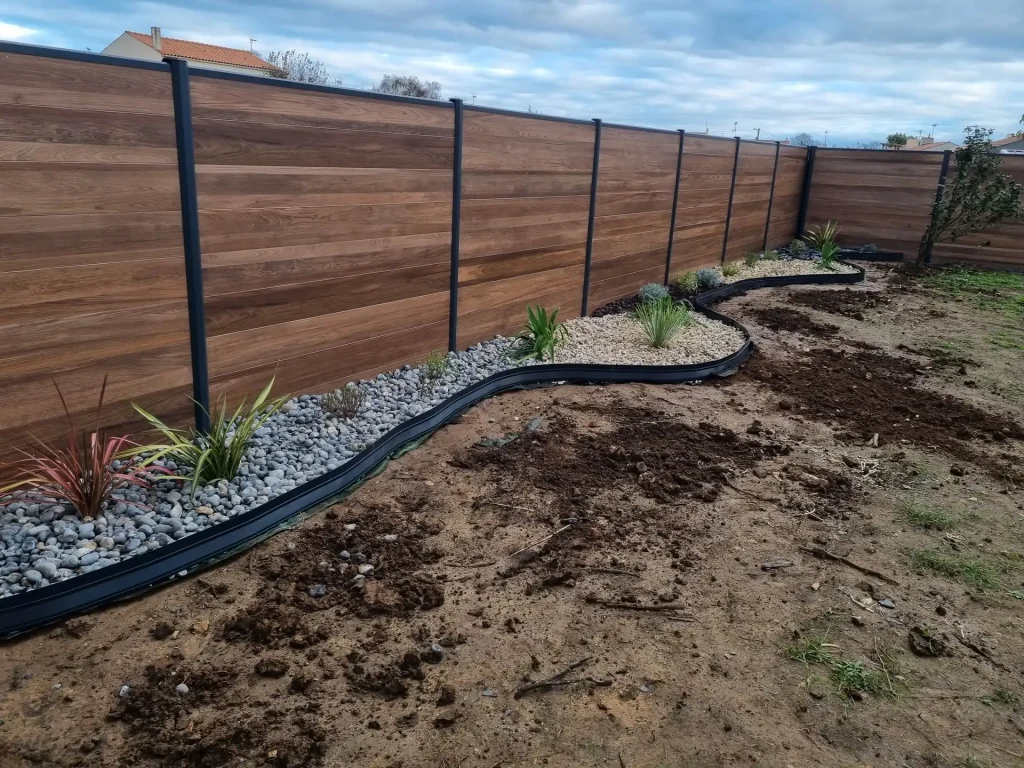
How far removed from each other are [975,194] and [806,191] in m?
2.90

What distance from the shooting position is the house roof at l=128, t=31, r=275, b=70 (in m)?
35.9

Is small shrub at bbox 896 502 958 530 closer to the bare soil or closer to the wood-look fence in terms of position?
the bare soil

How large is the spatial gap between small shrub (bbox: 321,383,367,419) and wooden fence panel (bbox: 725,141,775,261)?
8111 mm

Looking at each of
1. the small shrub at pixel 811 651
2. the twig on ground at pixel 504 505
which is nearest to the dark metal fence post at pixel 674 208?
the twig on ground at pixel 504 505

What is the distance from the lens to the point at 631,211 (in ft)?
26.6

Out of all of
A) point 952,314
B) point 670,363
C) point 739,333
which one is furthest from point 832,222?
point 670,363

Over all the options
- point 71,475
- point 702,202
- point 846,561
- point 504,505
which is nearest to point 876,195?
point 702,202

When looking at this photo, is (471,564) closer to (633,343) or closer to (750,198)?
(633,343)

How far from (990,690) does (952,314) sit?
7.66m

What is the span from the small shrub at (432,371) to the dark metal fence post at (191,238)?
5.25 feet

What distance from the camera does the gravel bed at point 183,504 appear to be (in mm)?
2914

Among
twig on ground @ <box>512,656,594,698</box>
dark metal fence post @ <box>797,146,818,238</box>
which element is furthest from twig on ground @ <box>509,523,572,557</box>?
dark metal fence post @ <box>797,146,818,238</box>

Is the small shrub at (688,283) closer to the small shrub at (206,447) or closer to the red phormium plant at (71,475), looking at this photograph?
the small shrub at (206,447)

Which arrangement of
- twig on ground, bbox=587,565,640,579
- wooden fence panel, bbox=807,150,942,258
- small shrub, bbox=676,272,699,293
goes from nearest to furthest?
twig on ground, bbox=587,565,640,579, small shrub, bbox=676,272,699,293, wooden fence panel, bbox=807,150,942,258
